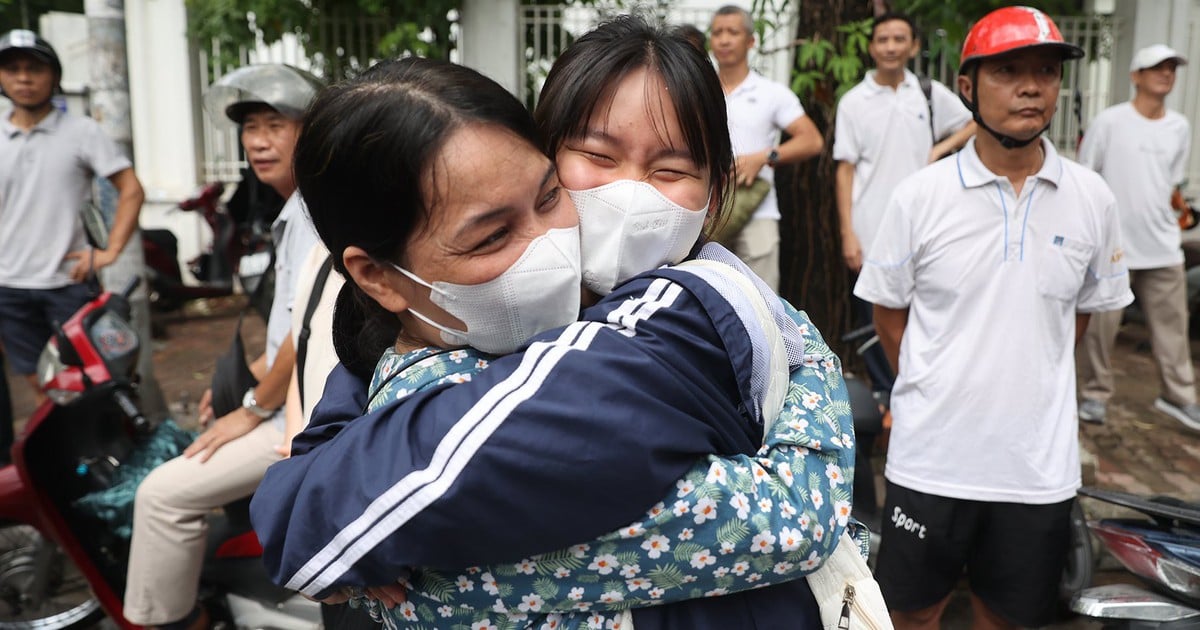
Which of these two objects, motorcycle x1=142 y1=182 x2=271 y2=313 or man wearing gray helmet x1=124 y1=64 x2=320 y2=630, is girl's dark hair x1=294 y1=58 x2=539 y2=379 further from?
motorcycle x1=142 y1=182 x2=271 y2=313

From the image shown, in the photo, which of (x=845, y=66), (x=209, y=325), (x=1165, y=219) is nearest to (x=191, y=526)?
(x=845, y=66)

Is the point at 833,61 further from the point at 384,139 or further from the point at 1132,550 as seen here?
the point at 384,139

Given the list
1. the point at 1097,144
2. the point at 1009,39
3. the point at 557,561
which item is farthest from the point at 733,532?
the point at 1097,144

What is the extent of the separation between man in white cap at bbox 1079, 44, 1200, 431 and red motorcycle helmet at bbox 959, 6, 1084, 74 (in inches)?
137

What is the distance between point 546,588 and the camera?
3.92 ft

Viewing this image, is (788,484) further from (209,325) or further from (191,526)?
(209,325)

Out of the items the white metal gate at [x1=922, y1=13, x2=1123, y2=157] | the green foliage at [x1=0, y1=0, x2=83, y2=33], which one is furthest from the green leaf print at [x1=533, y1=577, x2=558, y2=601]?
the green foliage at [x1=0, y1=0, x2=83, y2=33]

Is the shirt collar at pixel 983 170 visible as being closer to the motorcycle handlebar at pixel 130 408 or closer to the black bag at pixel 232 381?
the black bag at pixel 232 381

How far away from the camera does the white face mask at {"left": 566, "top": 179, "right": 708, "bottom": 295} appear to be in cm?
135

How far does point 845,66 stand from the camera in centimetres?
592

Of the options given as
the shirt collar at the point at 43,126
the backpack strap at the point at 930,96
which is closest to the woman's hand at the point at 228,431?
the shirt collar at the point at 43,126

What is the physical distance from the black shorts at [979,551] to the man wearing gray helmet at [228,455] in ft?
6.20

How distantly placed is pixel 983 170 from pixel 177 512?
265 cm

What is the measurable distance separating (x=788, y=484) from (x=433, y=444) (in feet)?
1.36
